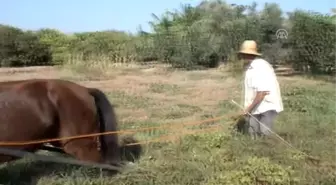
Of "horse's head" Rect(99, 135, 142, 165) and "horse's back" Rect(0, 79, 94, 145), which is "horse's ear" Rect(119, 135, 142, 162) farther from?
"horse's back" Rect(0, 79, 94, 145)

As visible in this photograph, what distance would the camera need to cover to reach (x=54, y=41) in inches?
1399

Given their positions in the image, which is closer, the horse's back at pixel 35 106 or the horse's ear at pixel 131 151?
the horse's back at pixel 35 106

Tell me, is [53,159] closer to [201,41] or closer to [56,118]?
[56,118]

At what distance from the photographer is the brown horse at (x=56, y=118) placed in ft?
20.3

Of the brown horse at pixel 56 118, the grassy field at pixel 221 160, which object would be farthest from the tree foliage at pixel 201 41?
the brown horse at pixel 56 118

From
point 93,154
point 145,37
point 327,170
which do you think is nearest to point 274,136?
point 327,170

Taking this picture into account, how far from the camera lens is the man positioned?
7.34m

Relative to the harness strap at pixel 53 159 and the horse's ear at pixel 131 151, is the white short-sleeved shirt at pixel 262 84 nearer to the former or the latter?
the horse's ear at pixel 131 151

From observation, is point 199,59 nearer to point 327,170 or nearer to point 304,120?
point 304,120

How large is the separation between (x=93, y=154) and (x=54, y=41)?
29.9m

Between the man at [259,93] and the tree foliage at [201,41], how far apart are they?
57.3ft

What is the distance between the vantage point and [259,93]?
7.34 meters

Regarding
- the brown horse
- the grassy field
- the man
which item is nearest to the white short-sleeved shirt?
the man

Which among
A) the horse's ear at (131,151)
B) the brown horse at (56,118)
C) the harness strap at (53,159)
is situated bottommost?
the horse's ear at (131,151)
